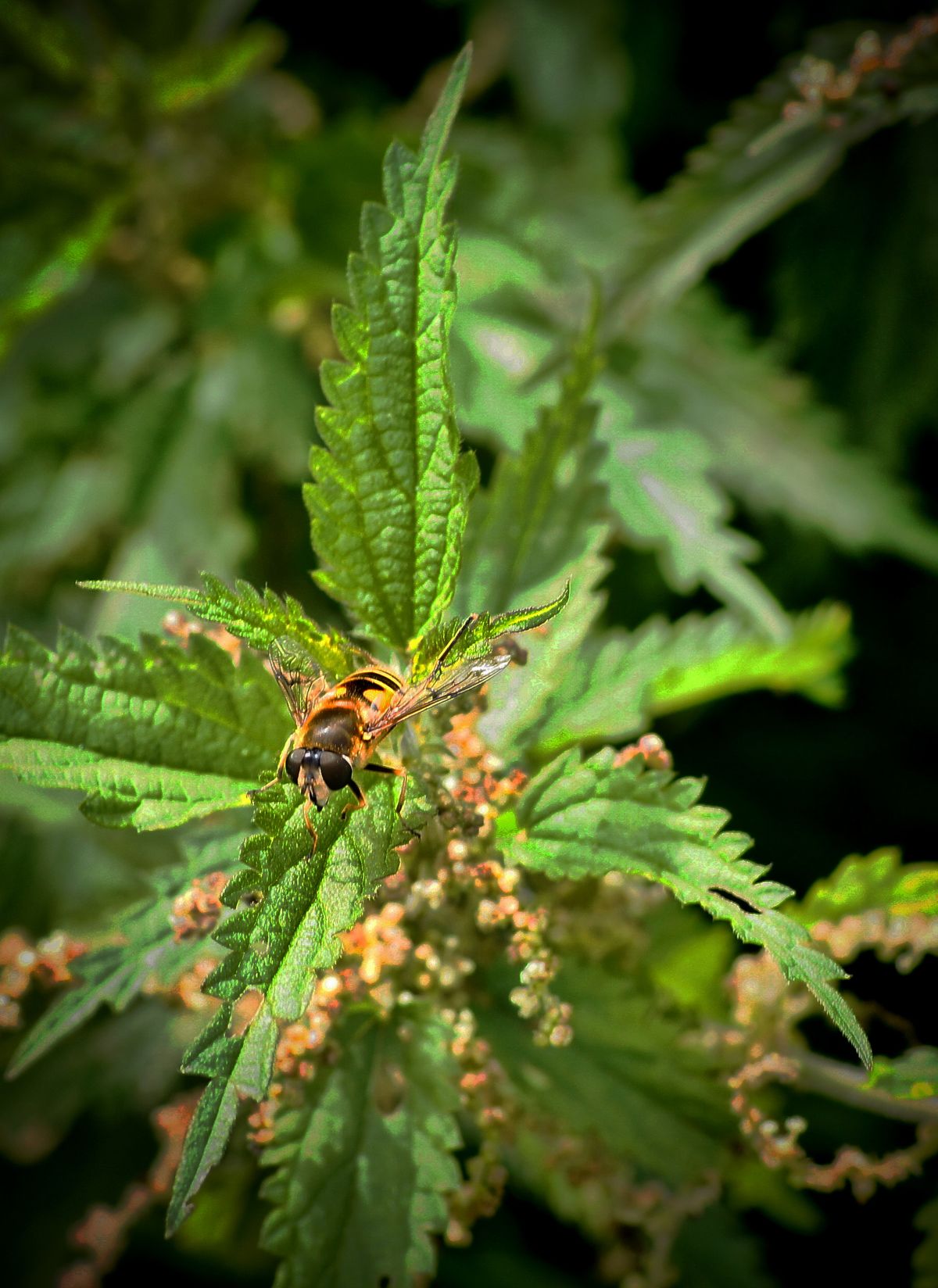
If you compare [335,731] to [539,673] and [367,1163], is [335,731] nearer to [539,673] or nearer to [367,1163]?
[539,673]

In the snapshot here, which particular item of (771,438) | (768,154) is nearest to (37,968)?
(768,154)

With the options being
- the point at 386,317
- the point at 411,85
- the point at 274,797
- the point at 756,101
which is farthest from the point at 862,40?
the point at 411,85

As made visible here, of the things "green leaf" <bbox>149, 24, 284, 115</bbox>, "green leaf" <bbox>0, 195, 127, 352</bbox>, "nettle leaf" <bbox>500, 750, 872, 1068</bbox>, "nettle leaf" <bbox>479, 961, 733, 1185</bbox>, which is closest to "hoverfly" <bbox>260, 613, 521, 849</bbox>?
"nettle leaf" <bbox>500, 750, 872, 1068</bbox>

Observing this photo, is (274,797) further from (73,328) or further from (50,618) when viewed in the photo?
(73,328)

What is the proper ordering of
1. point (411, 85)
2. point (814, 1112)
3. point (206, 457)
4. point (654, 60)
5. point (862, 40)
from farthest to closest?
1. point (411, 85)
2. point (654, 60)
3. point (206, 457)
4. point (814, 1112)
5. point (862, 40)

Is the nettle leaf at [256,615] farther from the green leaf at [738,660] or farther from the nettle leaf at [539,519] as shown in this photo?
the green leaf at [738,660]

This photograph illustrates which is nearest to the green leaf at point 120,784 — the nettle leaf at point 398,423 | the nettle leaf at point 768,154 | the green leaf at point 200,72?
the nettle leaf at point 398,423
